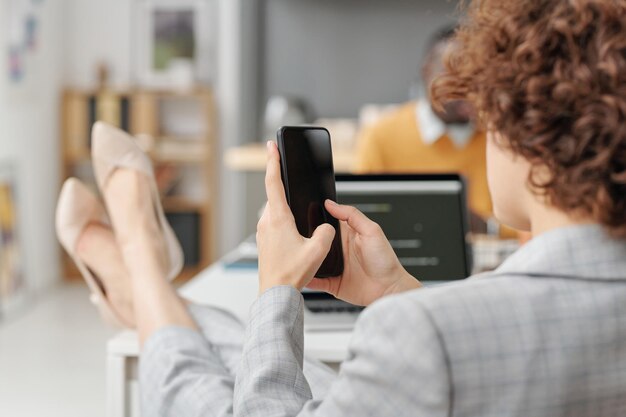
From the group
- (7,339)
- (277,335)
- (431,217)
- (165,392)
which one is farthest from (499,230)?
(7,339)

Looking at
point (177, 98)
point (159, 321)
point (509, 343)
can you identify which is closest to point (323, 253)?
point (509, 343)

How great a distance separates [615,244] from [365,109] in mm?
4257

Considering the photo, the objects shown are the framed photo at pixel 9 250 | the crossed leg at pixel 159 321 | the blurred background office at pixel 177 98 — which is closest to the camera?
the crossed leg at pixel 159 321

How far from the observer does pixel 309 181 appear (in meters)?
1.15

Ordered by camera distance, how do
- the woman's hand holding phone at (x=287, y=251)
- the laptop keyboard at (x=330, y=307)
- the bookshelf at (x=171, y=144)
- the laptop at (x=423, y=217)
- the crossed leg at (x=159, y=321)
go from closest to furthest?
the woman's hand holding phone at (x=287, y=251)
the crossed leg at (x=159, y=321)
the laptop keyboard at (x=330, y=307)
the laptop at (x=423, y=217)
the bookshelf at (x=171, y=144)

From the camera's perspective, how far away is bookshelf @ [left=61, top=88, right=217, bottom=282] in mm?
5496

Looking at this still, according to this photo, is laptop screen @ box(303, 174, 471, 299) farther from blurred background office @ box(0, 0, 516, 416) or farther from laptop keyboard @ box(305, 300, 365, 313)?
blurred background office @ box(0, 0, 516, 416)

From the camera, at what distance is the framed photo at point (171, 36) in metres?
5.68

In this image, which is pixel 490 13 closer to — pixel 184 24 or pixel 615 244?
pixel 615 244

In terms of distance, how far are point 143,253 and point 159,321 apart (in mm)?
265

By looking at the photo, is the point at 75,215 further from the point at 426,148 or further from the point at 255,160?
the point at 255,160

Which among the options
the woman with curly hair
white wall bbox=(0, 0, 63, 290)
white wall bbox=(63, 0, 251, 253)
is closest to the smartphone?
the woman with curly hair

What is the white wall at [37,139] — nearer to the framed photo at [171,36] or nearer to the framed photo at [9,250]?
the framed photo at [9,250]

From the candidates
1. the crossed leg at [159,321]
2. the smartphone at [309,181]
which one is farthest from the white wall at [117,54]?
the smartphone at [309,181]
